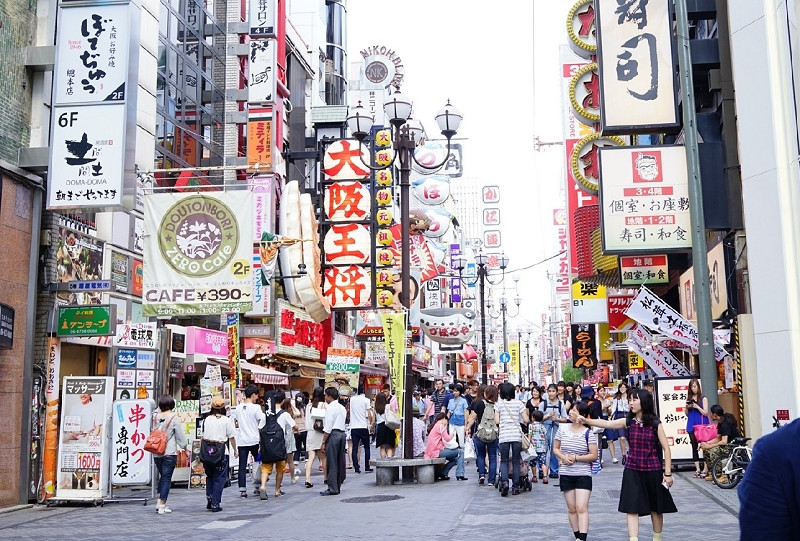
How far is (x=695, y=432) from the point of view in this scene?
53.6 ft

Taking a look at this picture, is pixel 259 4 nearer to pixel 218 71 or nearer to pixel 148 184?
pixel 218 71

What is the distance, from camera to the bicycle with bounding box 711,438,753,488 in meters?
14.7

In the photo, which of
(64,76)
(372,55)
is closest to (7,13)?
(64,76)

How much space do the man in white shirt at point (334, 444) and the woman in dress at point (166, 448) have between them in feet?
9.45

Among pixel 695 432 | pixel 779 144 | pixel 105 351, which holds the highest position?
pixel 779 144

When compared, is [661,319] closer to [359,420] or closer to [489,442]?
[489,442]

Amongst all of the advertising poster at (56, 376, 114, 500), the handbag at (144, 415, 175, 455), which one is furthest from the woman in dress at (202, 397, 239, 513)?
the advertising poster at (56, 376, 114, 500)

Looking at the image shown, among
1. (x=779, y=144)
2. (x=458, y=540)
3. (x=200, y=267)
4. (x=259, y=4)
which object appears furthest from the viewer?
(x=259, y=4)

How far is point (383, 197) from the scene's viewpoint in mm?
36000

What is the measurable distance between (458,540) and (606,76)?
1173cm

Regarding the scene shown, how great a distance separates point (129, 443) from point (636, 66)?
41.1ft

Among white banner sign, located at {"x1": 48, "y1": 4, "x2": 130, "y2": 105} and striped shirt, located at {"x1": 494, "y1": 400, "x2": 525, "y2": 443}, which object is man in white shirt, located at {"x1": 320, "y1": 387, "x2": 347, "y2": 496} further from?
white banner sign, located at {"x1": 48, "y1": 4, "x2": 130, "y2": 105}

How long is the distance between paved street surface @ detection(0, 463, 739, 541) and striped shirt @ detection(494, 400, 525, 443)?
0.99 m

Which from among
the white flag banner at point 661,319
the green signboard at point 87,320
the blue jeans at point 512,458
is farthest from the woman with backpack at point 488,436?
the green signboard at point 87,320
